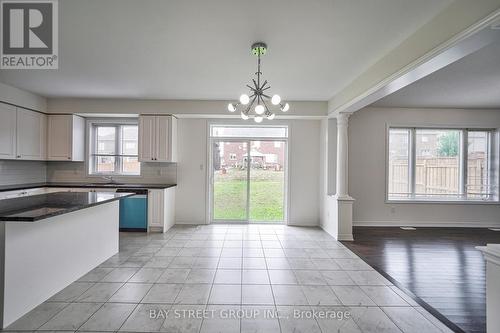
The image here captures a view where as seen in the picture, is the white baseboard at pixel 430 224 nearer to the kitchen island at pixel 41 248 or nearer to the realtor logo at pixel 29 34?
the kitchen island at pixel 41 248

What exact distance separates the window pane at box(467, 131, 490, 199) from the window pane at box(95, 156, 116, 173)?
8002mm

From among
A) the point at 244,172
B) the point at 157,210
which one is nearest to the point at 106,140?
the point at 157,210

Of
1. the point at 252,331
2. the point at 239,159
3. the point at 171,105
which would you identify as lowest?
the point at 252,331

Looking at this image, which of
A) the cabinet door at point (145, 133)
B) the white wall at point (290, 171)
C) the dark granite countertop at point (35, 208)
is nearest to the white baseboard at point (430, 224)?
the white wall at point (290, 171)

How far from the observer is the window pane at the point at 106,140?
Result: 17.9ft

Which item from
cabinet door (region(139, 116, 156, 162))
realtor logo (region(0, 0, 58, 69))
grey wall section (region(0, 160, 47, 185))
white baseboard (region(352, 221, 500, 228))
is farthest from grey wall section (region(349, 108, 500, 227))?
grey wall section (region(0, 160, 47, 185))

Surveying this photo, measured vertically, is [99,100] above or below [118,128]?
above

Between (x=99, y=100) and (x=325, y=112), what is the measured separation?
4582 millimetres

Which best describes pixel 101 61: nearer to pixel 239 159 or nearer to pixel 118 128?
pixel 118 128

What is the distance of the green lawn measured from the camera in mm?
5559

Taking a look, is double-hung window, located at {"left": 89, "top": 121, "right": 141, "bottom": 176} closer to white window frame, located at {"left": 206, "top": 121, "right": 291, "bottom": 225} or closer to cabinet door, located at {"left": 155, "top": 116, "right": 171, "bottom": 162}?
cabinet door, located at {"left": 155, "top": 116, "right": 171, "bottom": 162}

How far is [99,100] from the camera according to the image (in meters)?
4.89

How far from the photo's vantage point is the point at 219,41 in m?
2.65

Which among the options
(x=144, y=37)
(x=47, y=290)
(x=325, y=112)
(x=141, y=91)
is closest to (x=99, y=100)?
(x=141, y=91)
